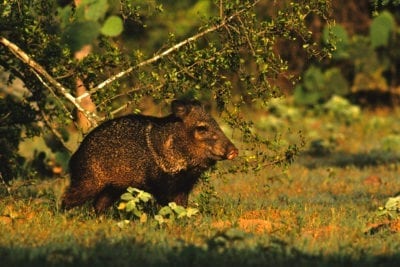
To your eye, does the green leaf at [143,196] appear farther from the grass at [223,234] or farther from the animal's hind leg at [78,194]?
the animal's hind leg at [78,194]

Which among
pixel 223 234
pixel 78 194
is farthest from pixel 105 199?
pixel 223 234

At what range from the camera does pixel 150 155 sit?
897cm

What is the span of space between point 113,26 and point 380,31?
50.5ft

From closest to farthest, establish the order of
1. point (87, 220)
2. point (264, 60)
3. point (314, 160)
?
1. point (87, 220)
2. point (264, 60)
3. point (314, 160)

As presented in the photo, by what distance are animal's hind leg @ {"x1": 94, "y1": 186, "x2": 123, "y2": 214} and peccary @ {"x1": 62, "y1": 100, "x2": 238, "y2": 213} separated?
0.09 ft

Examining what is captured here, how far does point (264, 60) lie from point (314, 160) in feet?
27.4

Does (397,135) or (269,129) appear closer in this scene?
(397,135)

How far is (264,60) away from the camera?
9672mm

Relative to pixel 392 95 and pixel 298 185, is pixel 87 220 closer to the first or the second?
pixel 298 185

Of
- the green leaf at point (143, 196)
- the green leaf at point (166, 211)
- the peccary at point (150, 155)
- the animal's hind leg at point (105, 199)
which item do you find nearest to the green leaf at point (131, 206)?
the green leaf at point (143, 196)

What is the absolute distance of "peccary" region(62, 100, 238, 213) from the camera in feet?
29.3

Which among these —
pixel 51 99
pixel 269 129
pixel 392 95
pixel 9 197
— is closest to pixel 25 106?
pixel 51 99

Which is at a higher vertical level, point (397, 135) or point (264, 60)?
point (264, 60)

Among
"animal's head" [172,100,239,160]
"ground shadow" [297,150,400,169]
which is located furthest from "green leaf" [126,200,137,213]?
"ground shadow" [297,150,400,169]
